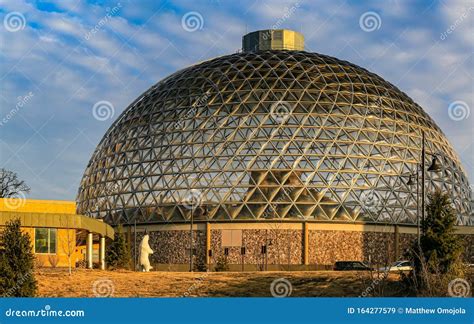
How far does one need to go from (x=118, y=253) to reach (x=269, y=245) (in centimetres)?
1148

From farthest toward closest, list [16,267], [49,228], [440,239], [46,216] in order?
1. [49,228]
2. [46,216]
3. [440,239]
4. [16,267]

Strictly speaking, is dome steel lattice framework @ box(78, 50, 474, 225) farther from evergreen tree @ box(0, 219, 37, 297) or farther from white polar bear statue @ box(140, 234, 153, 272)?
evergreen tree @ box(0, 219, 37, 297)

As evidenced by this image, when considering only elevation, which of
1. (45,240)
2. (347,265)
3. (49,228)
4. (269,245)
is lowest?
(347,265)

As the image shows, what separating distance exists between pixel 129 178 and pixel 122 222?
3.94m

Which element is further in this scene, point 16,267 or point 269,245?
point 269,245

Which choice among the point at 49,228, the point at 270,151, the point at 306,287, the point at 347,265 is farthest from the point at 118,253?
the point at 306,287

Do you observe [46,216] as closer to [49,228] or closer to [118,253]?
[49,228]

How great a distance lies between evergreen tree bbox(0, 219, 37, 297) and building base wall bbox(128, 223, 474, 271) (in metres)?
27.3

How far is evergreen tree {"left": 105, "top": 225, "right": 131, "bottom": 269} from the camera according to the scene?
57.1 meters

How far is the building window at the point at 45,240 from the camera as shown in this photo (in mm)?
46156

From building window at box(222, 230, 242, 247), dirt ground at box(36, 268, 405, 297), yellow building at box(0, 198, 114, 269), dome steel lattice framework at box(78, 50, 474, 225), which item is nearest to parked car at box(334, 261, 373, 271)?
dome steel lattice framework at box(78, 50, 474, 225)

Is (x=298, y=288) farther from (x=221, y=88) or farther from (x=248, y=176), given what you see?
(x=221, y=88)

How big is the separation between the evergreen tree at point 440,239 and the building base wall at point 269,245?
22344 millimetres

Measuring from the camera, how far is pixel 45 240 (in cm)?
4641
